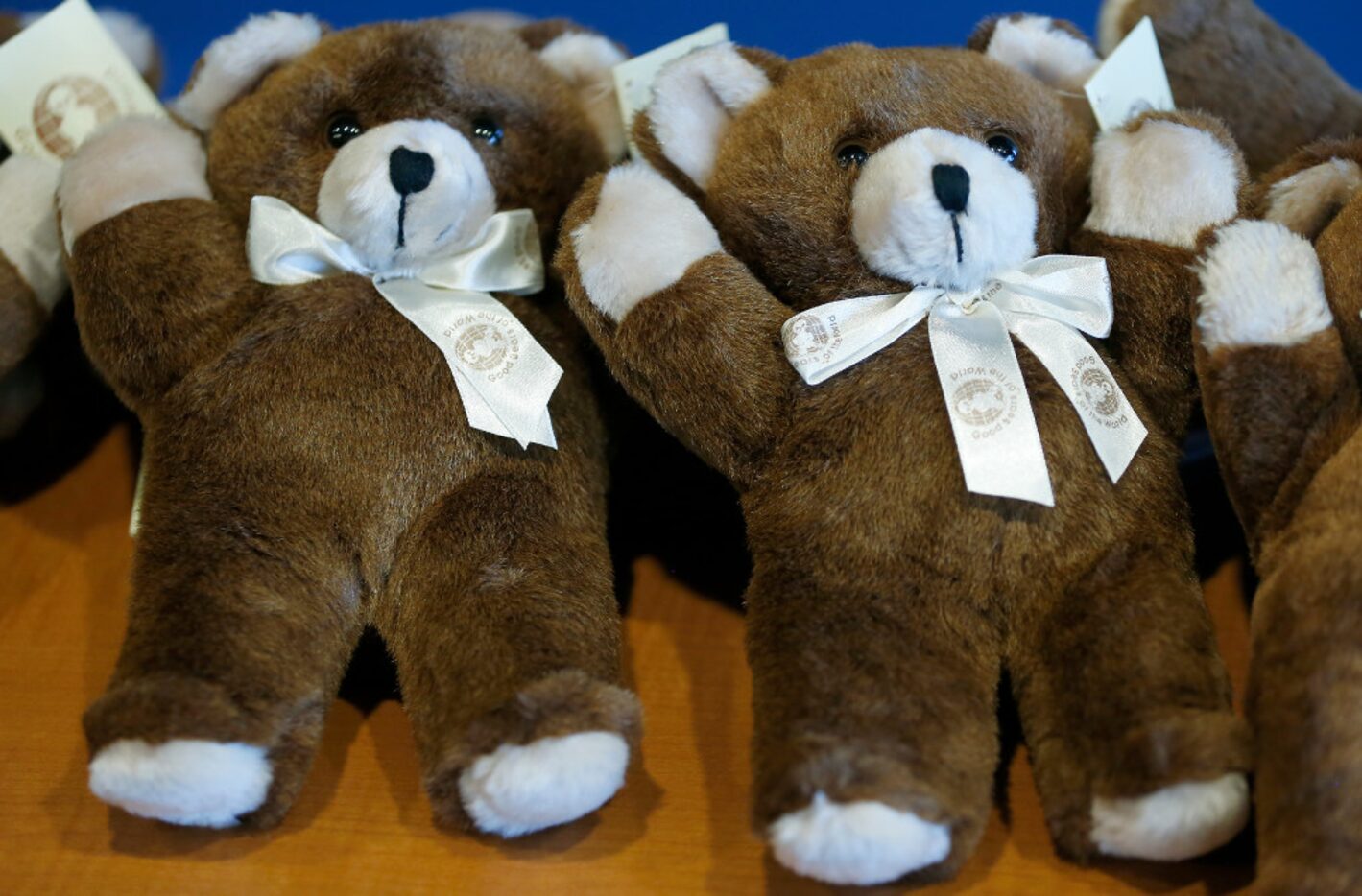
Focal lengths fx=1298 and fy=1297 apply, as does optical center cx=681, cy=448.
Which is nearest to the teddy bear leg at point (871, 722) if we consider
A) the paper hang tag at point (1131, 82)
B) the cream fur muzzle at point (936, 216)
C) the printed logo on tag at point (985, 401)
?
the printed logo on tag at point (985, 401)

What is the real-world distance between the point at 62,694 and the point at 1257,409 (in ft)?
2.78

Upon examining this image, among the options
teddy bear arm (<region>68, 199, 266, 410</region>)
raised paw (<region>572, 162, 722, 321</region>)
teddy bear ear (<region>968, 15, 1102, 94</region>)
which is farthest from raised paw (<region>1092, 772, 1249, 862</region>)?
teddy bear arm (<region>68, 199, 266, 410</region>)

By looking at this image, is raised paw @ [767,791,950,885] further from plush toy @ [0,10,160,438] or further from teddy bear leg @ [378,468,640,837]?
plush toy @ [0,10,160,438]

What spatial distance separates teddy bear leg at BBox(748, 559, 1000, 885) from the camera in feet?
2.26

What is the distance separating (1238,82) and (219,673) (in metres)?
0.93

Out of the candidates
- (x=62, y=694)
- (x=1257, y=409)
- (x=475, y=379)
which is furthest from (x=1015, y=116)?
(x=62, y=694)

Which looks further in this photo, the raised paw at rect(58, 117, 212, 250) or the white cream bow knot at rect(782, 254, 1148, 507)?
the raised paw at rect(58, 117, 212, 250)

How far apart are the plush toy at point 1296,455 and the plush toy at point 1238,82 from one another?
21cm

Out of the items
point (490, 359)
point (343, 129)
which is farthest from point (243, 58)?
point (490, 359)

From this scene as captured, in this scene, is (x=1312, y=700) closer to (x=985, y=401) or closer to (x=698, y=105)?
(x=985, y=401)

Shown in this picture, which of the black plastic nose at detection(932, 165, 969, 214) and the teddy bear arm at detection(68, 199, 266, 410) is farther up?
the black plastic nose at detection(932, 165, 969, 214)

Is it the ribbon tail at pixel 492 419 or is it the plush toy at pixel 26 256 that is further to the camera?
the plush toy at pixel 26 256

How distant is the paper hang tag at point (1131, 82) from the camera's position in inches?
39.7

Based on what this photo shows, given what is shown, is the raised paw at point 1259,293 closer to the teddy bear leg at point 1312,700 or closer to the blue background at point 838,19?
the teddy bear leg at point 1312,700
